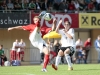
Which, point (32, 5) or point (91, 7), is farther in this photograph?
point (91, 7)

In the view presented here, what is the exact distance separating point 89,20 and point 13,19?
587 cm

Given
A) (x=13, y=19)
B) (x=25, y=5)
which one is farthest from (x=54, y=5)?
(x=13, y=19)

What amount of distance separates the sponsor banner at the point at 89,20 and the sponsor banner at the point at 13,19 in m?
4.24

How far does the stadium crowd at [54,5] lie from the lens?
33906mm

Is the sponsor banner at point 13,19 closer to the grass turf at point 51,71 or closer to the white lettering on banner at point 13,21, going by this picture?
the white lettering on banner at point 13,21

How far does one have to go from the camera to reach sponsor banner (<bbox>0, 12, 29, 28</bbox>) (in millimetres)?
33375

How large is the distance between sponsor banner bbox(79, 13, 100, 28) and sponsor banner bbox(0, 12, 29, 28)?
424 centimetres

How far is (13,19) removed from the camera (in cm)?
3359

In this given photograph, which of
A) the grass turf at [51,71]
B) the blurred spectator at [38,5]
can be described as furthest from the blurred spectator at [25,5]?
A: the grass turf at [51,71]

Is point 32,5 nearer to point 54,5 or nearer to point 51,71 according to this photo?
point 54,5

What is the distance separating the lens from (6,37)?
3522cm

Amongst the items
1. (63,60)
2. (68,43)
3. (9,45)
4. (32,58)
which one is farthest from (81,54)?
(68,43)

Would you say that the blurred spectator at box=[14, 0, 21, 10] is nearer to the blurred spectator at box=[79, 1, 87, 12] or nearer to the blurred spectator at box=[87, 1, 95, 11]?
the blurred spectator at box=[79, 1, 87, 12]

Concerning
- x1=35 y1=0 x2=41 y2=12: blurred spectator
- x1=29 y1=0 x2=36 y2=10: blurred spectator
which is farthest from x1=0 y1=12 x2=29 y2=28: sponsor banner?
x1=35 y1=0 x2=41 y2=12: blurred spectator
